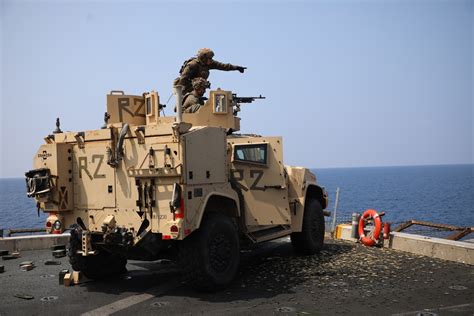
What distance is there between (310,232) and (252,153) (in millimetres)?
2567

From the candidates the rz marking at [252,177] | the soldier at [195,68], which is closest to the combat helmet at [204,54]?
the soldier at [195,68]

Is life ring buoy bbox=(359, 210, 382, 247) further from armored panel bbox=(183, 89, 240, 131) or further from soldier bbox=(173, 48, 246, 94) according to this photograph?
soldier bbox=(173, 48, 246, 94)

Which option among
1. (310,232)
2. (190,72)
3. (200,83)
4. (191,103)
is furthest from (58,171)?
(310,232)

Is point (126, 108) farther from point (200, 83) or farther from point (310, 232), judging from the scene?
point (310, 232)

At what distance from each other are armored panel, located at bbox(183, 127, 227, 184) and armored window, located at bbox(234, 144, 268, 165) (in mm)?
640

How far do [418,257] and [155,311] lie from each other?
5749 millimetres

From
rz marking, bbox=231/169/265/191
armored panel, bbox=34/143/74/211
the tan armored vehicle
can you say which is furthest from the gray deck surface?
rz marking, bbox=231/169/265/191

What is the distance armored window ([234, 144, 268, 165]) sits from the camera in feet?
29.4

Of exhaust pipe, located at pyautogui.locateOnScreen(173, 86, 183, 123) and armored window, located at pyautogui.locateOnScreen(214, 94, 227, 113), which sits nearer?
exhaust pipe, located at pyautogui.locateOnScreen(173, 86, 183, 123)

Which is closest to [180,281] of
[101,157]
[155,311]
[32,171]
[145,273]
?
[145,273]

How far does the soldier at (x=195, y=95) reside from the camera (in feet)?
32.6

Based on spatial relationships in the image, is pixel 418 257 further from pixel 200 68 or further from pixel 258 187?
pixel 200 68

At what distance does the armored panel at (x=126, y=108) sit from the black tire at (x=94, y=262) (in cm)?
206

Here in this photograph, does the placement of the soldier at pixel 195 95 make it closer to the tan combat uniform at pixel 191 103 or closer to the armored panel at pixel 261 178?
the tan combat uniform at pixel 191 103
